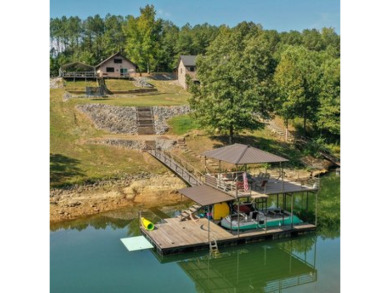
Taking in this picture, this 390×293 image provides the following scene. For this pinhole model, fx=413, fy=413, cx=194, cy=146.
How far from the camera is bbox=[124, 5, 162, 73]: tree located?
80.7m

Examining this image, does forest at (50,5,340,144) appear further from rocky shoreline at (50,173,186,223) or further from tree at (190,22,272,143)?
rocky shoreline at (50,173,186,223)

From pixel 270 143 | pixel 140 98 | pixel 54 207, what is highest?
pixel 140 98

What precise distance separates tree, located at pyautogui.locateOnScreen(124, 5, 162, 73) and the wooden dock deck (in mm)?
58292

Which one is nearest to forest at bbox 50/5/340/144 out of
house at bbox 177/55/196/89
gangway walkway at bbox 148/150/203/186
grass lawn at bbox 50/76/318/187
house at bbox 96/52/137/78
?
grass lawn at bbox 50/76/318/187

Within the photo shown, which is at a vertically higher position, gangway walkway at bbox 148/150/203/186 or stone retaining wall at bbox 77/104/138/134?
stone retaining wall at bbox 77/104/138/134

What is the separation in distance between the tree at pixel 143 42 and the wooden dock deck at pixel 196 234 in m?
58.3

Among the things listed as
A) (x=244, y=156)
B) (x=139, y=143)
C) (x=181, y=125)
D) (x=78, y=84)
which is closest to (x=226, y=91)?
(x=181, y=125)

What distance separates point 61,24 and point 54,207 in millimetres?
100939

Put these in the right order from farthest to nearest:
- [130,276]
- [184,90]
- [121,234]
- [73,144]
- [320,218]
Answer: [184,90], [73,144], [320,218], [121,234], [130,276]

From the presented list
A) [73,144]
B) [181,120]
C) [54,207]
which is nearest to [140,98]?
[181,120]

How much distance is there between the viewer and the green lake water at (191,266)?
20.4m

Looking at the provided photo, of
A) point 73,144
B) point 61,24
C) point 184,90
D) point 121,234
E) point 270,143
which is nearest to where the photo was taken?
point 121,234

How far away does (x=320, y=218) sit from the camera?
29.7 meters

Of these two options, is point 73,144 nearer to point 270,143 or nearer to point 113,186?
point 113,186
